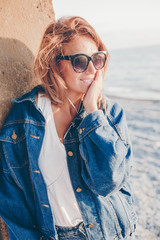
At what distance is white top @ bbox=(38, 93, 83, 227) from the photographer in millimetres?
1472

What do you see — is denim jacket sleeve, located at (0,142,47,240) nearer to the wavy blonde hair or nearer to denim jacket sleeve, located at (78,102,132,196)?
denim jacket sleeve, located at (78,102,132,196)

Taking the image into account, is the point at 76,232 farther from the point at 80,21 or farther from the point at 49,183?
the point at 80,21

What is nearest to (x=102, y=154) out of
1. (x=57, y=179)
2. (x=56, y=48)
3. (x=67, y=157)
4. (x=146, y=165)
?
(x=67, y=157)

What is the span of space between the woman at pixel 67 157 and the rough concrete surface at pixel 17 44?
212 mm

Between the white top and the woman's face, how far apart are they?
1.12 ft

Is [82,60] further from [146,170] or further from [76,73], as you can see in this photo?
[146,170]

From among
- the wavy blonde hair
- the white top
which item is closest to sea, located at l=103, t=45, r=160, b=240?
the wavy blonde hair

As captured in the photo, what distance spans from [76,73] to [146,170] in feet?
11.8

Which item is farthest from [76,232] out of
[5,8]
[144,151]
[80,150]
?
[144,151]

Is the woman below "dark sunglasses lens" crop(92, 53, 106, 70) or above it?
below

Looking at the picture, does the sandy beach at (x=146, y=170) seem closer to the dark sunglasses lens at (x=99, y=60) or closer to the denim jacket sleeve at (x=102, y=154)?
the denim jacket sleeve at (x=102, y=154)

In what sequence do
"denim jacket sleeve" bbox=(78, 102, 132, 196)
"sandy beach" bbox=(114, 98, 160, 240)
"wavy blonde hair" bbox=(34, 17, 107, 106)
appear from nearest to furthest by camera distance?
"denim jacket sleeve" bbox=(78, 102, 132, 196) → "wavy blonde hair" bbox=(34, 17, 107, 106) → "sandy beach" bbox=(114, 98, 160, 240)

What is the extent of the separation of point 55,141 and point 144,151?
4386mm

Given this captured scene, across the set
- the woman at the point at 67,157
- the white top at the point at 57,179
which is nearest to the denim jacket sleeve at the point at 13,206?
the woman at the point at 67,157
